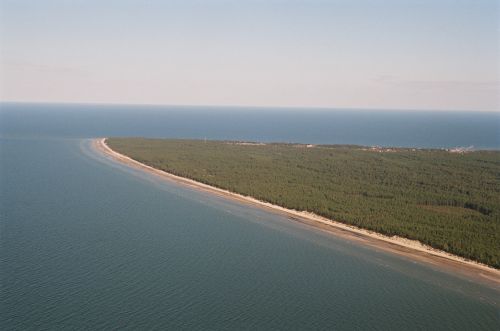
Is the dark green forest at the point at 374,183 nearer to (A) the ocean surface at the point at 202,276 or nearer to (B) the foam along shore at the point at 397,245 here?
(B) the foam along shore at the point at 397,245

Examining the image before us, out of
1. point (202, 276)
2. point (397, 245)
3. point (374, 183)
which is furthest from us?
point (374, 183)

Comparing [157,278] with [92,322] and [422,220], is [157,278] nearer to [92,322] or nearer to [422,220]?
[92,322]

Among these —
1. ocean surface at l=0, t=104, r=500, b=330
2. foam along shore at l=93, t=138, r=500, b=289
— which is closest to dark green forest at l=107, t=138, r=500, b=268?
foam along shore at l=93, t=138, r=500, b=289

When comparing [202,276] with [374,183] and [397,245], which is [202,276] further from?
[374,183]

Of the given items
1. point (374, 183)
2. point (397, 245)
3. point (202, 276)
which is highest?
point (374, 183)

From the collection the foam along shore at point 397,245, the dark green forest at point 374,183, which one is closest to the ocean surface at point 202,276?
the foam along shore at point 397,245

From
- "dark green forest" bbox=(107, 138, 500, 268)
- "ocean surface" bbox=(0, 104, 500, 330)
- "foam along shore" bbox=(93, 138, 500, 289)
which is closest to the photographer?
"ocean surface" bbox=(0, 104, 500, 330)

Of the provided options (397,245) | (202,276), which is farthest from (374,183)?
(202,276)

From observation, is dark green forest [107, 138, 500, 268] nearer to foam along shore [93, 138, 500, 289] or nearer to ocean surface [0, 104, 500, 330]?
foam along shore [93, 138, 500, 289]
